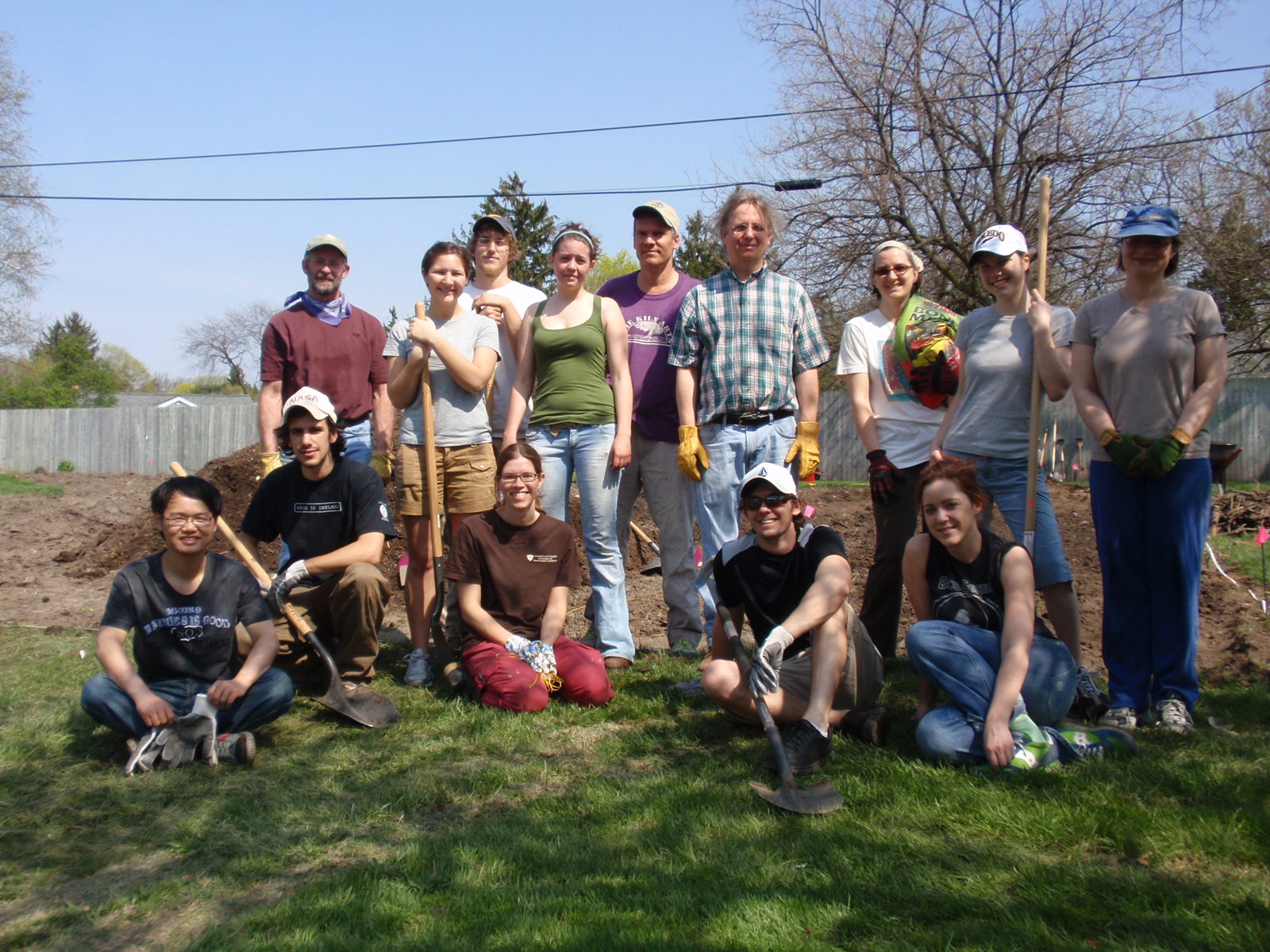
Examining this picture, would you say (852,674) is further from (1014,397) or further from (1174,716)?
(1014,397)

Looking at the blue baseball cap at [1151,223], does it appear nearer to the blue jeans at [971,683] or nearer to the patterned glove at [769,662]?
the blue jeans at [971,683]

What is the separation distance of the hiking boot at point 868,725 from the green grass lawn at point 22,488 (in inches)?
792

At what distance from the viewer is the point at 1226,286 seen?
2014 cm

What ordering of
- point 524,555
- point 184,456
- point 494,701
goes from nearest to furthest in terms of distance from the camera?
point 494,701, point 524,555, point 184,456

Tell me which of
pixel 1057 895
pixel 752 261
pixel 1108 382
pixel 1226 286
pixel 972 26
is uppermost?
pixel 972 26

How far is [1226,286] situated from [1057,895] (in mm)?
20961

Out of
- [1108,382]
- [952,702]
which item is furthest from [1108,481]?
[952,702]

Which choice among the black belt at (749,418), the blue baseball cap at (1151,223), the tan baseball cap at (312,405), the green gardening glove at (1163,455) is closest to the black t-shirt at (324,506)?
the tan baseball cap at (312,405)

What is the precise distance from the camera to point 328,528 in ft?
16.7

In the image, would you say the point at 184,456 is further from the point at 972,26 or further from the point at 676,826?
the point at 676,826

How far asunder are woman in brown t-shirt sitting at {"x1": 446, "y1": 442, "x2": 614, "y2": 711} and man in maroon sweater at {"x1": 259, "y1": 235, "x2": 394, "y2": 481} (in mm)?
902

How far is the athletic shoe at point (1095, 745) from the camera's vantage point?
3.74m

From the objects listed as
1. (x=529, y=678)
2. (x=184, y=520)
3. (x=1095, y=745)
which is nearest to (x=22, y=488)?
(x=184, y=520)

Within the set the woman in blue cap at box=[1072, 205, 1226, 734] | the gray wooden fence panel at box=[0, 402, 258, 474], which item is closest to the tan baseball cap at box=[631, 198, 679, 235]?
the woman in blue cap at box=[1072, 205, 1226, 734]
